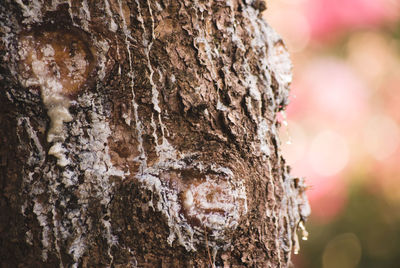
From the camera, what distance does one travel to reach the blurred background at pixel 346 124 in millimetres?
1994

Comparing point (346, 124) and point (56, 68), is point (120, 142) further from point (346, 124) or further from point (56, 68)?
point (346, 124)

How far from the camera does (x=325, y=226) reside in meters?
2.07

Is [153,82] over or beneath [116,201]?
over

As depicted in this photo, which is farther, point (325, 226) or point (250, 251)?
point (325, 226)

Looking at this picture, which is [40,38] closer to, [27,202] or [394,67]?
[27,202]

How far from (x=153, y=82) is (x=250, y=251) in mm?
281

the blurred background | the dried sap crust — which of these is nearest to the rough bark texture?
the dried sap crust

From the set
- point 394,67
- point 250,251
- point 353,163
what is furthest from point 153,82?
point 394,67

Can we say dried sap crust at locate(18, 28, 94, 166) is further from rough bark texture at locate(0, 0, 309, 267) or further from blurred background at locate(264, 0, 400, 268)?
blurred background at locate(264, 0, 400, 268)

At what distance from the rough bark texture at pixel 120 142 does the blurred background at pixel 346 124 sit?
1504 millimetres

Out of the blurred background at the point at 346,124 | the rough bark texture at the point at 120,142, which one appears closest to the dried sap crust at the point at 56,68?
the rough bark texture at the point at 120,142

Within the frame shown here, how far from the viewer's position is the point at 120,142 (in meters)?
0.51

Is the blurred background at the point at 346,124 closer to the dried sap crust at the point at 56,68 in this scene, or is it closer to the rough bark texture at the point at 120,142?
the rough bark texture at the point at 120,142

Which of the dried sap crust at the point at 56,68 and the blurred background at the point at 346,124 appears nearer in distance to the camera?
the dried sap crust at the point at 56,68
